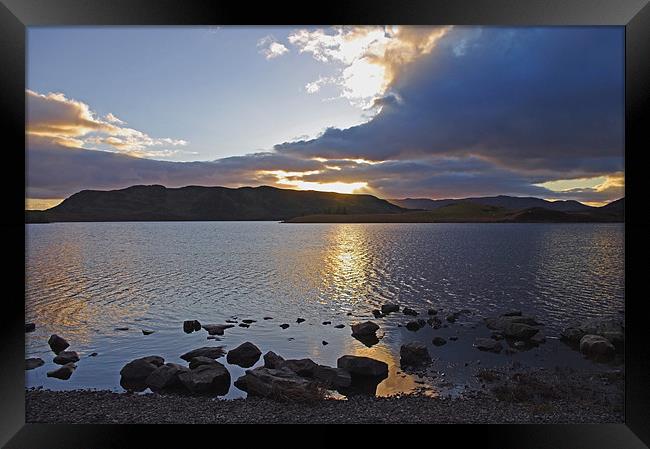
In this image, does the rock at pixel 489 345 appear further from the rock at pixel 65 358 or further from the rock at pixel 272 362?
the rock at pixel 65 358

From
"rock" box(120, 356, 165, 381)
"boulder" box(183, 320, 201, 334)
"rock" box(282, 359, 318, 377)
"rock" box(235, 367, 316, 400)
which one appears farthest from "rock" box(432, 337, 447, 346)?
"boulder" box(183, 320, 201, 334)

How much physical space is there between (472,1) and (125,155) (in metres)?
71.1

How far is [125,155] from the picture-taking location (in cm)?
6506

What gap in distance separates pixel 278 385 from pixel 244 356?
4696mm

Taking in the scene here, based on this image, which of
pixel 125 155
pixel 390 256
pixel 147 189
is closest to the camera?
pixel 390 256

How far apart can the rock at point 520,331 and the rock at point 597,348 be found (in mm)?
1842

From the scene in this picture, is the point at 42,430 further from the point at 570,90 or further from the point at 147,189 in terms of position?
the point at 147,189

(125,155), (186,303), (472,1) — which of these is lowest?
(186,303)

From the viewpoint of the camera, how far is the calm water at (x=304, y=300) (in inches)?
566

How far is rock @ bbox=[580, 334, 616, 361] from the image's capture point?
44.3ft

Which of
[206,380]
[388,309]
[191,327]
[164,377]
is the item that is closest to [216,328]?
[191,327]

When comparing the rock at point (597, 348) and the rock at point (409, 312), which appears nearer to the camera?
the rock at point (597, 348)

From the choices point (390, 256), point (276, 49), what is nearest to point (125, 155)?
point (390, 256)

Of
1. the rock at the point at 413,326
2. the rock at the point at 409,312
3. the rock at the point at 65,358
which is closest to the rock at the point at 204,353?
Answer: the rock at the point at 65,358
